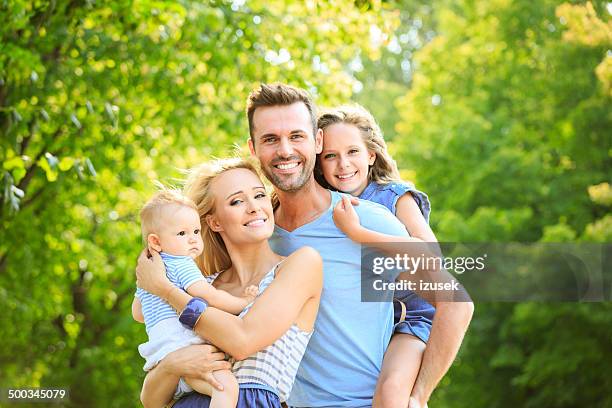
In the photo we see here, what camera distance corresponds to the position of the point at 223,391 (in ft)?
11.5

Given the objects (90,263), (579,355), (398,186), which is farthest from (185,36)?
(579,355)

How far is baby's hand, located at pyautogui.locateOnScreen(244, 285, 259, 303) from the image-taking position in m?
3.70

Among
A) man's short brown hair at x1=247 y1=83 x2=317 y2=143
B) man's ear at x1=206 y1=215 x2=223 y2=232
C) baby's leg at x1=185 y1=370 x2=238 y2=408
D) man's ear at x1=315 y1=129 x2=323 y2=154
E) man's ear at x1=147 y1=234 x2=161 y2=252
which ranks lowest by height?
baby's leg at x1=185 y1=370 x2=238 y2=408

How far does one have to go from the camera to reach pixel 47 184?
1038cm

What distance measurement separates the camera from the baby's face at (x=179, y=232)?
3.78m

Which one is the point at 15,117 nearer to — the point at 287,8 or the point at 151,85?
the point at 151,85

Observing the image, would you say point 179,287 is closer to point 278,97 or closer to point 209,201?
point 209,201

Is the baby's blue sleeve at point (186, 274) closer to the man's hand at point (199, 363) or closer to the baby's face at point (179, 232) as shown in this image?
the baby's face at point (179, 232)

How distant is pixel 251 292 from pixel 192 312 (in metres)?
0.29

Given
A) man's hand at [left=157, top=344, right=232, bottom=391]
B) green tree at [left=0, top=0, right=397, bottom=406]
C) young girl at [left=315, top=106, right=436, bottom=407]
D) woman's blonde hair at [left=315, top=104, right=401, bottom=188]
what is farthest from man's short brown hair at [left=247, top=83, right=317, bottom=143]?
green tree at [left=0, top=0, right=397, bottom=406]

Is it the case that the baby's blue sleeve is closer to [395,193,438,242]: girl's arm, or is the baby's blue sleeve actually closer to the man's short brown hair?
the man's short brown hair

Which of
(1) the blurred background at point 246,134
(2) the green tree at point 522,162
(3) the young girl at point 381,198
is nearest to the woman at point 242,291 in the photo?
(3) the young girl at point 381,198

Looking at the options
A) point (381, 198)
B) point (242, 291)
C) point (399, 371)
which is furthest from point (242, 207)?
point (381, 198)

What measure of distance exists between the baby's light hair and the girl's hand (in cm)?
57
